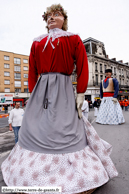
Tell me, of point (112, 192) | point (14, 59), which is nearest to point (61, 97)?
point (112, 192)

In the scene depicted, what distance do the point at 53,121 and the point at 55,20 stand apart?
4.55 feet

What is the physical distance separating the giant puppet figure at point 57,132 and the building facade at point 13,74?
127 feet

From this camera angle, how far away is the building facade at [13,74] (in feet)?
125

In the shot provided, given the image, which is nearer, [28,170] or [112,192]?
[28,170]

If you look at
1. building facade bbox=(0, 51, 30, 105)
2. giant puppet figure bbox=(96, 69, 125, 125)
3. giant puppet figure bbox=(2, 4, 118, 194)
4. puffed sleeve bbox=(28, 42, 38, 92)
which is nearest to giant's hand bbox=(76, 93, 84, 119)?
giant puppet figure bbox=(2, 4, 118, 194)

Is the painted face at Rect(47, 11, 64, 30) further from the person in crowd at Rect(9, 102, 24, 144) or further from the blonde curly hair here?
the person in crowd at Rect(9, 102, 24, 144)

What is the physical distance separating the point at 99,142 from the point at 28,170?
85 cm

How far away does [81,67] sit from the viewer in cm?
172

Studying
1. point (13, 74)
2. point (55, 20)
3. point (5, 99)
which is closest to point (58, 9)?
point (55, 20)

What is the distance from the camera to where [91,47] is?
104 feet

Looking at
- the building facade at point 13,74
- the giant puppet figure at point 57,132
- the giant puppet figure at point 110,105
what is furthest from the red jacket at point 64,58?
the building facade at point 13,74

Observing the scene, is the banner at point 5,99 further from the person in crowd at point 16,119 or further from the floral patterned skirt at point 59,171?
the floral patterned skirt at point 59,171

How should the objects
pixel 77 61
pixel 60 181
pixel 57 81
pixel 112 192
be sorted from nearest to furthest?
pixel 60 181
pixel 112 192
pixel 57 81
pixel 77 61

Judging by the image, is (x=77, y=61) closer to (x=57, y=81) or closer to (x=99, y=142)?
(x=57, y=81)
